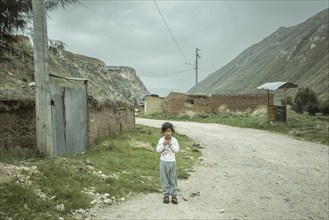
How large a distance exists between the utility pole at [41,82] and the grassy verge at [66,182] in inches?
16.7

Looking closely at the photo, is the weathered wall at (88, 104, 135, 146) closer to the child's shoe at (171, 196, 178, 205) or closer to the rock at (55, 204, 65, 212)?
the child's shoe at (171, 196, 178, 205)

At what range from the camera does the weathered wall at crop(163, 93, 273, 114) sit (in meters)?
37.8

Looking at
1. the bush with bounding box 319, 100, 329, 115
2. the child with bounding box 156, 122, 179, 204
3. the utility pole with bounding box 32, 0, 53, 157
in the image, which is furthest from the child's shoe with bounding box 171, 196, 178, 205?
the bush with bounding box 319, 100, 329, 115

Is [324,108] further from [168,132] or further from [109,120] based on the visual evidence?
[168,132]

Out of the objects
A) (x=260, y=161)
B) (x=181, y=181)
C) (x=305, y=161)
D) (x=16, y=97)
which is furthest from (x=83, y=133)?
(x=305, y=161)

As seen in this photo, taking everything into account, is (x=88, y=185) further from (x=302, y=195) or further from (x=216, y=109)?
(x=216, y=109)

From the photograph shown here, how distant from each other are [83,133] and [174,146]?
16.1 ft

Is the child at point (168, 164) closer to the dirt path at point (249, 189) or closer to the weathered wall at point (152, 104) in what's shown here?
the dirt path at point (249, 189)


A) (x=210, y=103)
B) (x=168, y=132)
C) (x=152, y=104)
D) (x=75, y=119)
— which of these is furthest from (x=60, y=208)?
(x=152, y=104)

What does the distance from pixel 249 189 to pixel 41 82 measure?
5514mm

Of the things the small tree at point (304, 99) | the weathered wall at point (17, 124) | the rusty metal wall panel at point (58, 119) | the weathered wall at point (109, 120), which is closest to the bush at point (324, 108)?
the small tree at point (304, 99)

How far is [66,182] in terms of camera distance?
6.34 metres

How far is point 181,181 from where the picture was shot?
845 centimetres

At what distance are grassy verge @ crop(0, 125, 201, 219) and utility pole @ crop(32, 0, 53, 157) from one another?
0.42 meters
